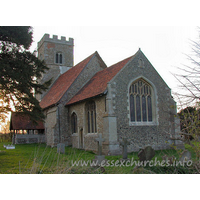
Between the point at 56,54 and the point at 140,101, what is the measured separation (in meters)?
17.5

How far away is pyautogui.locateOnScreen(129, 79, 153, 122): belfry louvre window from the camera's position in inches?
572

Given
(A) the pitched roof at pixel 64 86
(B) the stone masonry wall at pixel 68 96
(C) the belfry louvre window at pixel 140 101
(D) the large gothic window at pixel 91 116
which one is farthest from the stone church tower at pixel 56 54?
(C) the belfry louvre window at pixel 140 101

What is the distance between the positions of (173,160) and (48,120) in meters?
15.3

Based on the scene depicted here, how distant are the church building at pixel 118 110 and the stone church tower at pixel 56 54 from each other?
9540mm

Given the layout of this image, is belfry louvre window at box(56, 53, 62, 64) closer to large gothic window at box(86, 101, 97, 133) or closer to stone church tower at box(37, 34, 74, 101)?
stone church tower at box(37, 34, 74, 101)

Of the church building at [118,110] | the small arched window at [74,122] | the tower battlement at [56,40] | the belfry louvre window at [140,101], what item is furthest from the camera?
the tower battlement at [56,40]

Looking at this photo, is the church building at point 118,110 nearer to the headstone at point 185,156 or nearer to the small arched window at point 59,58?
the headstone at point 185,156

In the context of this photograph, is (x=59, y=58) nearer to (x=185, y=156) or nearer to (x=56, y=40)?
(x=56, y=40)

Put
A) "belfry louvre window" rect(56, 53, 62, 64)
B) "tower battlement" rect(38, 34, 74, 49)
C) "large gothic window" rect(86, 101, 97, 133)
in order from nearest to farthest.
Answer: "large gothic window" rect(86, 101, 97, 133)
"tower battlement" rect(38, 34, 74, 49)
"belfry louvre window" rect(56, 53, 62, 64)

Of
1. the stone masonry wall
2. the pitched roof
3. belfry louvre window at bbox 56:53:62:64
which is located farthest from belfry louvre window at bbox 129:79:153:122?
belfry louvre window at bbox 56:53:62:64

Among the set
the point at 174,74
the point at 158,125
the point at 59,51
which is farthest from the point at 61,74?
the point at 174,74

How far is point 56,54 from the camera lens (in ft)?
94.7

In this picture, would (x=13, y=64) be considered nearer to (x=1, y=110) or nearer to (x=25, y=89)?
(x=25, y=89)

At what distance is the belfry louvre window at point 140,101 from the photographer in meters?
14.5
